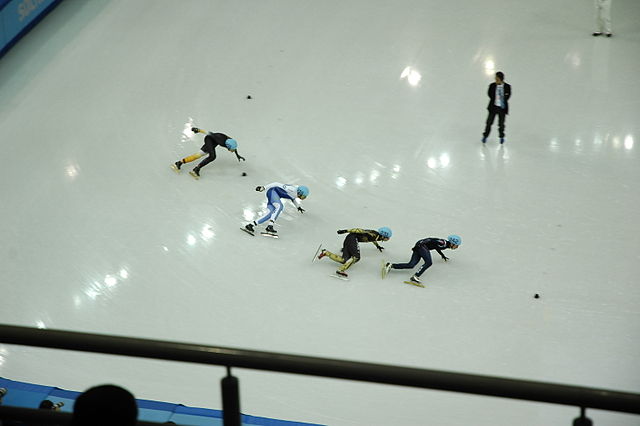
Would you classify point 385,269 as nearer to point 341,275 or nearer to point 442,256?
point 341,275

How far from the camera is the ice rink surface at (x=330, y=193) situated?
31.4 feet

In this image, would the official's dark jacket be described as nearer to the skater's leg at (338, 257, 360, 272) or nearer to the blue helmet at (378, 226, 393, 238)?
the blue helmet at (378, 226, 393, 238)

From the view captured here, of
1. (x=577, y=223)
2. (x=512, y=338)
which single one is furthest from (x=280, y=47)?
(x=512, y=338)

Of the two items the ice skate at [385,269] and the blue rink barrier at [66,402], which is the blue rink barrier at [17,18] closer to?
the blue rink barrier at [66,402]

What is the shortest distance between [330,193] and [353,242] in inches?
62.1

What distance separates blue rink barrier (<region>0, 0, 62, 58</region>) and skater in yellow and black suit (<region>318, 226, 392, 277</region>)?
23.7 ft

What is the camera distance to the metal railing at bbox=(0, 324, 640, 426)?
5.13 feet

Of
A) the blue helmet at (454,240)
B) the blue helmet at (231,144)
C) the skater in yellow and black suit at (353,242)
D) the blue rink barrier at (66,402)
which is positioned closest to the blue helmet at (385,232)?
the skater in yellow and black suit at (353,242)

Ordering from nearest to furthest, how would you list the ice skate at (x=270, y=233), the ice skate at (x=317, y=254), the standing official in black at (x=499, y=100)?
the ice skate at (x=317, y=254) → the ice skate at (x=270, y=233) → the standing official in black at (x=499, y=100)

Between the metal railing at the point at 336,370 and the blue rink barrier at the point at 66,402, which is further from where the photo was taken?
the blue rink barrier at the point at 66,402

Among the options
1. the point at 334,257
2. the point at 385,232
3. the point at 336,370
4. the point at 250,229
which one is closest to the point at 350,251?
the point at 334,257

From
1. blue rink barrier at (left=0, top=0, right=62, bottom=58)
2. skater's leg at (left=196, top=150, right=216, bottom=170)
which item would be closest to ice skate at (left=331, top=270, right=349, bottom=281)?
skater's leg at (left=196, top=150, right=216, bottom=170)

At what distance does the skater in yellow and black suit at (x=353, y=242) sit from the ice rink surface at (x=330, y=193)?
8.0 inches

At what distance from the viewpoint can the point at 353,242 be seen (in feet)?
35.5
